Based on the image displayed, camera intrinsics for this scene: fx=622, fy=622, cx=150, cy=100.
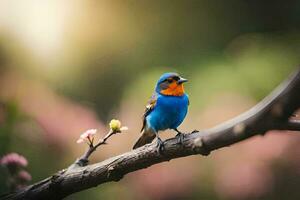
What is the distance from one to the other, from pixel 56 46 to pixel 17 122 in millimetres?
487

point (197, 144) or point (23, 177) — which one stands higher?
point (23, 177)

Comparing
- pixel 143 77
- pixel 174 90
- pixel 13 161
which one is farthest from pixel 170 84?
pixel 143 77

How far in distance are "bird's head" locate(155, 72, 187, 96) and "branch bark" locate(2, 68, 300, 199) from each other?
0.47 feet

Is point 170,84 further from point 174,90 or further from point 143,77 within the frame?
point 143,77

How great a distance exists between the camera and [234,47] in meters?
1.80

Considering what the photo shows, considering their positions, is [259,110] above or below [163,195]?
below

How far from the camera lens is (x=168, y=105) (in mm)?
887

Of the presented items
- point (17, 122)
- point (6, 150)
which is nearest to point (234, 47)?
point (17, 122)

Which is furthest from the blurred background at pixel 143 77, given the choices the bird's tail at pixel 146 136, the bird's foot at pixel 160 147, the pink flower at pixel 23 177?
the bird's foot at pixel 160 147

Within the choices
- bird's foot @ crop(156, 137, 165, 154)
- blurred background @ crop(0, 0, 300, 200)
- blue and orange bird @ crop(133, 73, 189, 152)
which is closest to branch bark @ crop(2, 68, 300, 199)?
bird's foot @ crop(156, 137, 165, 154)

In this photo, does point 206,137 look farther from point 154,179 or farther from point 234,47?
point 234,47

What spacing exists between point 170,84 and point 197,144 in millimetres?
246

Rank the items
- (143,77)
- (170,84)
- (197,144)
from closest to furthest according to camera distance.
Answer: (197,144) < (170,84) < (143,77)

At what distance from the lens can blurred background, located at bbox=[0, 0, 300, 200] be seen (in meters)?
1.50
